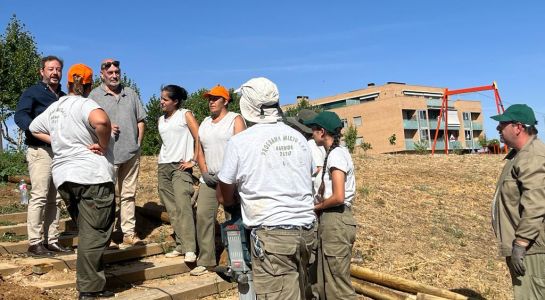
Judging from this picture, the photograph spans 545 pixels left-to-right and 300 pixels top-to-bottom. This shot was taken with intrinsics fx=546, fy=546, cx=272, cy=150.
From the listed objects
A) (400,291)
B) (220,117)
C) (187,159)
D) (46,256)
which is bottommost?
(400,291)

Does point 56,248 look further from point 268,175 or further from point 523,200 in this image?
point 523,200

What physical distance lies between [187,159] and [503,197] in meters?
3.39

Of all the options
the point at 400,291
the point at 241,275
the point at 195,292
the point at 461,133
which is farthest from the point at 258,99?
the point at 461,133

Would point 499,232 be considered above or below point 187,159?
below

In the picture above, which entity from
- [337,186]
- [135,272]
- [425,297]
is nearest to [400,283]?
[425,297]

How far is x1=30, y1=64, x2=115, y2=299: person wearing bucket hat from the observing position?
14.6 ft

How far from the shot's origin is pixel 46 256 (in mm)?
5543

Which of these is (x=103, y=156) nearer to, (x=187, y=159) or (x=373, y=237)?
(x=187, y=159)

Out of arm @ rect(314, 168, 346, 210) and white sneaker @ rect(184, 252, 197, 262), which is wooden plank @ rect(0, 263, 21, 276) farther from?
arm @ rect(314, 168, 346, 210)

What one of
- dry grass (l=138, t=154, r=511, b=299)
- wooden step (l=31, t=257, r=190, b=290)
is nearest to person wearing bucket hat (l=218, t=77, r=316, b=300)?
wooden step (l=31, t=257, r=190, b=290)

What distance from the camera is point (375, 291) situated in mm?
5836

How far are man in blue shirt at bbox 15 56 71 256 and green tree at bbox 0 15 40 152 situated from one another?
21.3 metres

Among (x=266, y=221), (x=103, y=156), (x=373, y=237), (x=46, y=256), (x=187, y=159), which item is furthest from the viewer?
(x=373, y=237)

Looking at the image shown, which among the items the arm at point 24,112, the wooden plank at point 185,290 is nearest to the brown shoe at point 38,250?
the wooden plank at point 185,290
